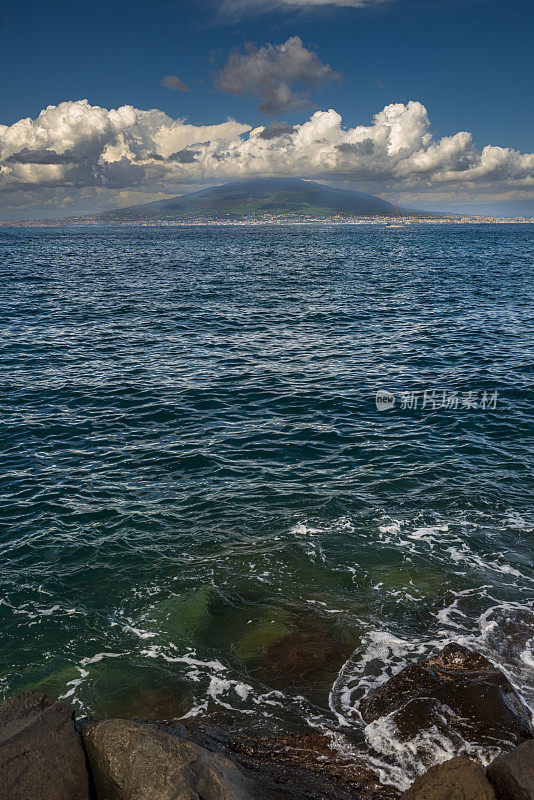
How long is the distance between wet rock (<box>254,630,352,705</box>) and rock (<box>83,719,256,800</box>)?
120 inches

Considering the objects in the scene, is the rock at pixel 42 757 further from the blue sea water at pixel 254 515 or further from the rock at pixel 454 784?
the rock at pixel 454 784

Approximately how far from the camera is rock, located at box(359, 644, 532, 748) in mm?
9344

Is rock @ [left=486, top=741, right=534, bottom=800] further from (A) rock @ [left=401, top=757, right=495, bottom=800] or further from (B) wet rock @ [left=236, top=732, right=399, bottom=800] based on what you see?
(B) wet rock @ [left=236, top=732, right=399, bottom=800]

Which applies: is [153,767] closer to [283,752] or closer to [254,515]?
[283,752]

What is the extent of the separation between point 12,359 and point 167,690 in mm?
30973

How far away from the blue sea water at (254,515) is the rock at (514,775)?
2138mm

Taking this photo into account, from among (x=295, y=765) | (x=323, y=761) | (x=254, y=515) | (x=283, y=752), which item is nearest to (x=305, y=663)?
(x=283, y=752)

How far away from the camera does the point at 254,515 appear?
17484mm

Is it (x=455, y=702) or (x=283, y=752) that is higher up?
(x=455, y=702)

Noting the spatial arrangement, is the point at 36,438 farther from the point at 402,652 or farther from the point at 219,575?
the point at 402,652

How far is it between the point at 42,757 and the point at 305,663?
580 cm

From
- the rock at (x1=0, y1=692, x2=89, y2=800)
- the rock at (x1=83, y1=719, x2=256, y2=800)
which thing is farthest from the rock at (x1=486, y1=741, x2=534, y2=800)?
the rock at (x1=0, y1=692, x2=89, y2=800)

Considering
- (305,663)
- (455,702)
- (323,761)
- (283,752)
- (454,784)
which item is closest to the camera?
(454,784)

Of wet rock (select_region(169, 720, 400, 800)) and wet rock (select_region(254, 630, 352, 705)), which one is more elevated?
wet rock (select_region(169, 720, 400, 800))
